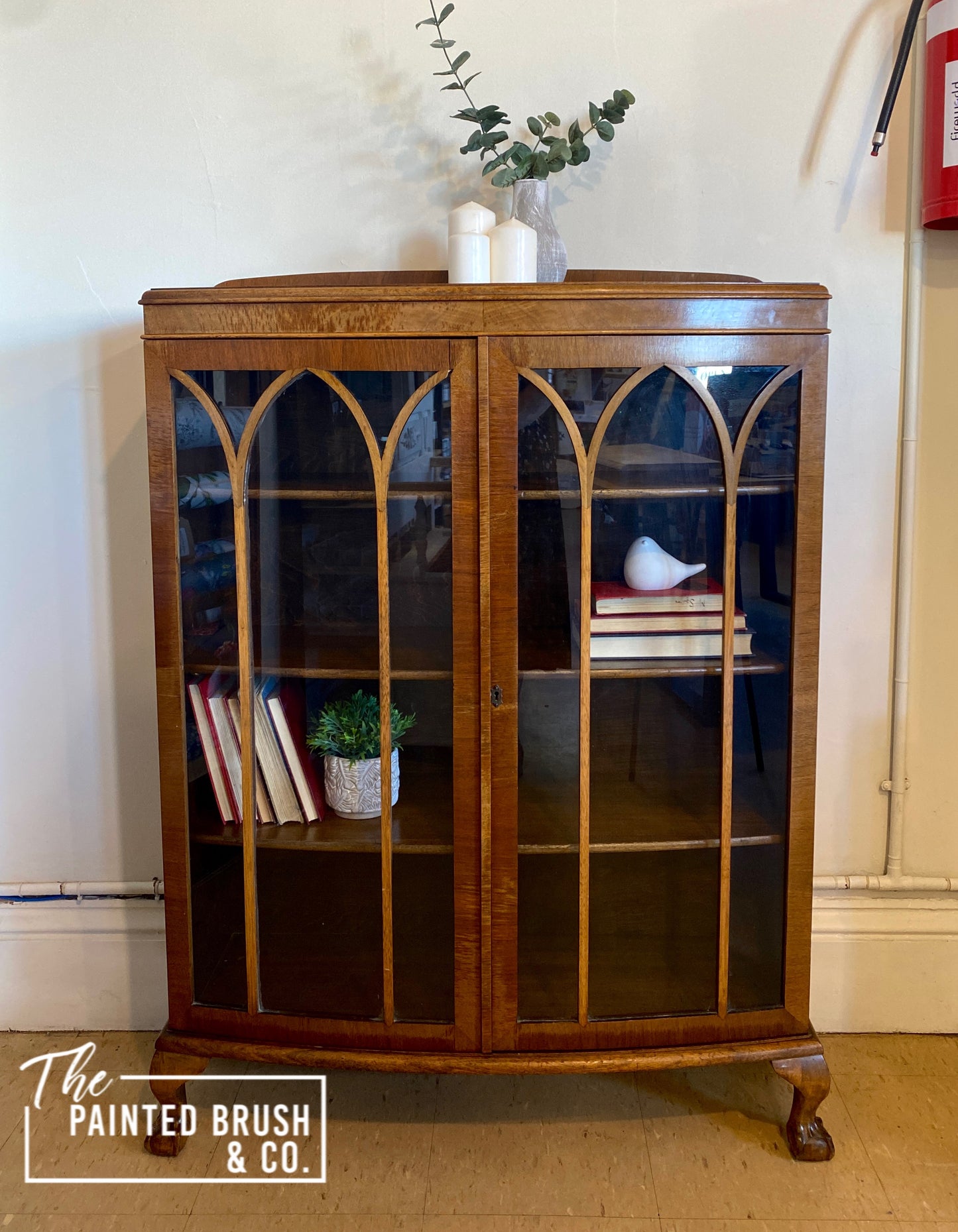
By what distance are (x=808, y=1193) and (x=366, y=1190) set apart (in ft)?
2.26

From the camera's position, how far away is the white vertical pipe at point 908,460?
1758 millimetres

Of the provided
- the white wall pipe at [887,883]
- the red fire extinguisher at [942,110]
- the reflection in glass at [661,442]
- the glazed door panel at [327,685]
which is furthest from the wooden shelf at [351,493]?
the white wall pipe at [887,883]

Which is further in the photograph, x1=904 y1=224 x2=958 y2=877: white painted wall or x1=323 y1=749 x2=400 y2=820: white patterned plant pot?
x1=904 y1=224 x2=958 y2=877: white painted wall

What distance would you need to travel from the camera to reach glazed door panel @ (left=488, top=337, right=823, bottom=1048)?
56.7 inches

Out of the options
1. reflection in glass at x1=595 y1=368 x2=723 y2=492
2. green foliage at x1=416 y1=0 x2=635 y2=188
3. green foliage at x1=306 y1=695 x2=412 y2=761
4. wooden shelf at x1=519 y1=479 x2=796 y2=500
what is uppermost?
green foliage at x1=416 y1=0 x2=635 y2=188

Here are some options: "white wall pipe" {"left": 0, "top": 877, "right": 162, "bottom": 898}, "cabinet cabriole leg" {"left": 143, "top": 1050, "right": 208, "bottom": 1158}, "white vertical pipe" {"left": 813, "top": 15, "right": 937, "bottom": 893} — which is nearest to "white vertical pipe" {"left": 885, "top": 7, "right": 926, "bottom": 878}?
"white vertical pipe" {"left": 813, "top": 15, "right": 937, "bottom": 893}

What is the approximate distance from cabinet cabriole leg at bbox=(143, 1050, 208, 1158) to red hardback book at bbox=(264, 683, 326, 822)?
447 mm

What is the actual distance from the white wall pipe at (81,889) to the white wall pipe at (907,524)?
4.34ft

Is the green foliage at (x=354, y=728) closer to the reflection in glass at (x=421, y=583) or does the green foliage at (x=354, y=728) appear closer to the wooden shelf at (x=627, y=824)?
the reflection in glass at (x=421, y=583)

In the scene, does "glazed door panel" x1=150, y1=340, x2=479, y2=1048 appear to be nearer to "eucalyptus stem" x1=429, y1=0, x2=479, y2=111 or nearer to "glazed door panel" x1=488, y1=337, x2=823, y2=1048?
"glazed door panel" x1=488, y1=337, x2=823, y2=1048

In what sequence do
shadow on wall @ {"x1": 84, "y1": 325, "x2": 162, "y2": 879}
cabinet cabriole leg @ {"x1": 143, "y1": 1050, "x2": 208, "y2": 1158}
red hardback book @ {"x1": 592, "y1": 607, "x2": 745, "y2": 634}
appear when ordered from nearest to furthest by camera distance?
red hardback book @ {"x1": 592, "y1": 607, "x2": 745, "y2": 634}, cabinet cabriole leg @ {"x1": 143, "y1": 1050, "x2": 208, "y2": 1158}, shadow on wall @ {"x1": 84, "y1": 325, "x2": 162, "y2": 879}

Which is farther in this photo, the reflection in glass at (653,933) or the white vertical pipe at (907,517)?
the white vertical pipe at (907,517)

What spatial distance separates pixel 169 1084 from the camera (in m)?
1.61

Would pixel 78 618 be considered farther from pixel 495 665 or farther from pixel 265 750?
pixel 495 665
